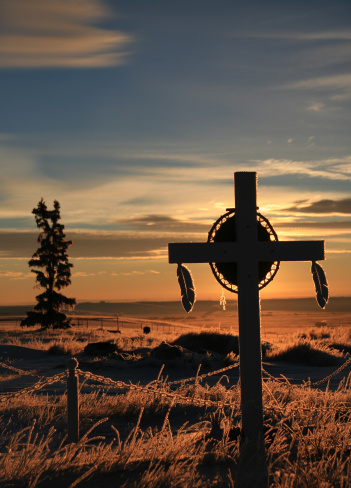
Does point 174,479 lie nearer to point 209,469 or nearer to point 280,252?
point 209,469

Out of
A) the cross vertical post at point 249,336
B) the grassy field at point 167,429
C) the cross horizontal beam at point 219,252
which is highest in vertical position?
the cross horizontal beam at point 219,252

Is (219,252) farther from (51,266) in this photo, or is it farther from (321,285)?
(51,266)

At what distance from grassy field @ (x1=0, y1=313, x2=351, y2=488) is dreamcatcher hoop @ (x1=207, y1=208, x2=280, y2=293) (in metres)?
1.52

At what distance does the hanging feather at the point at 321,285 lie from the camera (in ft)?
25.8

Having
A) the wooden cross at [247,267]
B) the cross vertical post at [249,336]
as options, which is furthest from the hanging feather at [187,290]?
the cross vertical post at [249,336]

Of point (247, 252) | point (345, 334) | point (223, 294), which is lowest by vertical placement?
point (345, 334)

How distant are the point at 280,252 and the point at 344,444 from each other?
2.39m

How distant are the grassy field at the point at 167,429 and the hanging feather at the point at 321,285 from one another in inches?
54.3

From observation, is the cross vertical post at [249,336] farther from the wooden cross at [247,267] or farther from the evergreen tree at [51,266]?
the evergreen tree at [51,266]

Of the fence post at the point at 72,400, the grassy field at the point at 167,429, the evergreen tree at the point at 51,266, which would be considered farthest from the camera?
the evergreen tree at the point at 51,266

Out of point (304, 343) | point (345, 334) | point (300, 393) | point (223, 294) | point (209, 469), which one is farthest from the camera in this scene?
point (345, 334)

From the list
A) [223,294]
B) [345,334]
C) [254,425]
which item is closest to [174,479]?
[254,425]

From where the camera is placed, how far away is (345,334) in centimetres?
3008

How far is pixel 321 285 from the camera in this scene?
7871 mm
